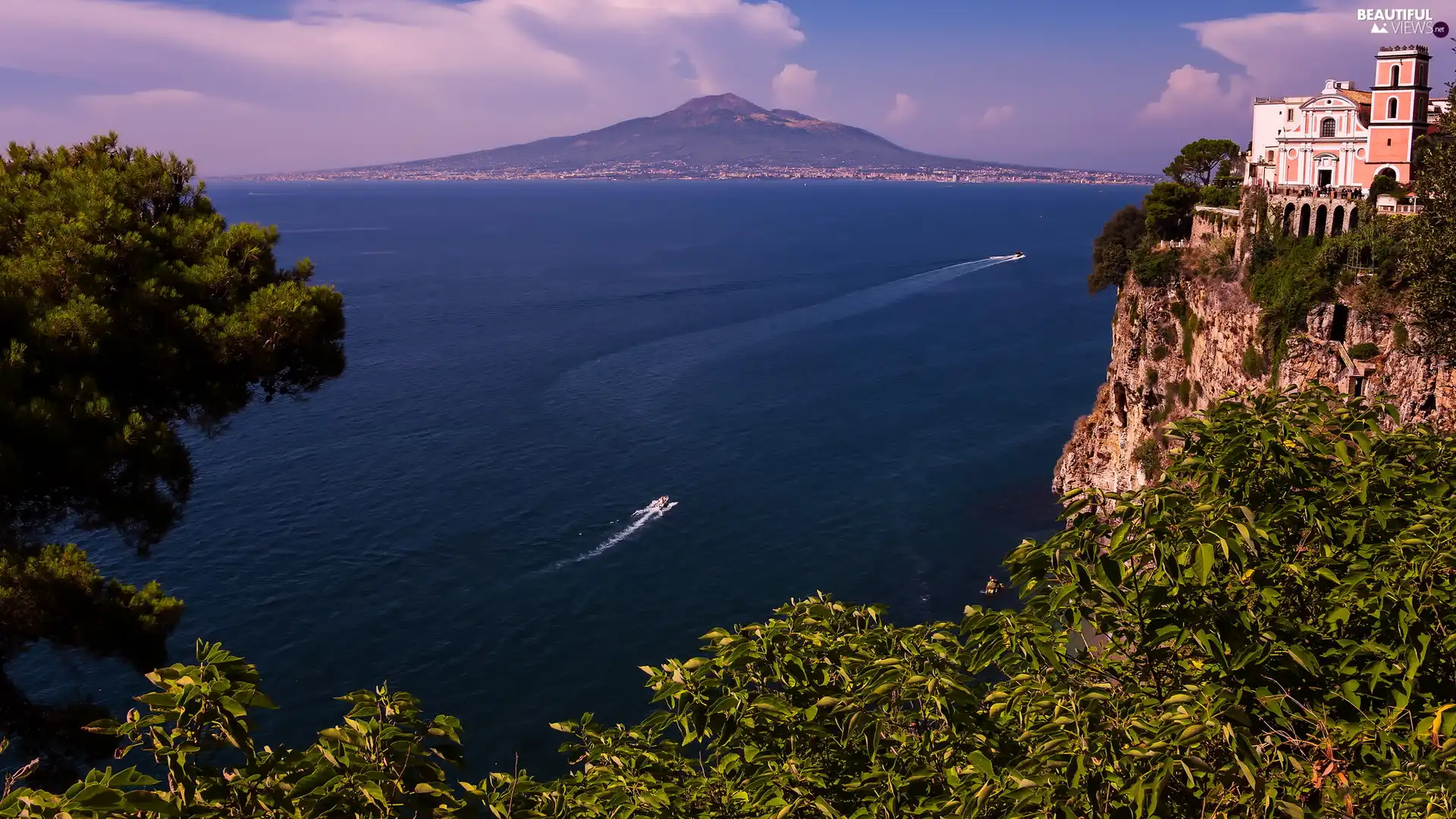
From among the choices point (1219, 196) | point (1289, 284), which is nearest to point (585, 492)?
point (1289, 284)

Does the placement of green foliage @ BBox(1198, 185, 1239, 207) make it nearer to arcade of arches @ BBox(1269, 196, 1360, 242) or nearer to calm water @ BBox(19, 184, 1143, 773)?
arcade of arches @ BBox(1269, 196, 1360, 242)

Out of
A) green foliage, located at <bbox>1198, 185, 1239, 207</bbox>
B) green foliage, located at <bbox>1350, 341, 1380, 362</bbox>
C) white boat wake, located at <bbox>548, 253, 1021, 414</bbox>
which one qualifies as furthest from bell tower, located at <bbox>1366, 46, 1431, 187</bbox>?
white boat wake, located at <bbox>548, 253, 1021, 414</bbox>

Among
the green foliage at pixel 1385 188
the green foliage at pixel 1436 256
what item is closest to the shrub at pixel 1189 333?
the green foliage at pixel 1385 188

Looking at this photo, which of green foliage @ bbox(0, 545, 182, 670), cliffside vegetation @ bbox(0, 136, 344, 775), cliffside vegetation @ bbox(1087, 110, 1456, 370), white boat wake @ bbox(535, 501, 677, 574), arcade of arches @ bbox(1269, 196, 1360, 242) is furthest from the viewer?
white boat wake @ bbox(535, 501, 677, 574)

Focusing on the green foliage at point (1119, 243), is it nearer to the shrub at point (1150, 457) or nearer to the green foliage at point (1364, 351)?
the shrub at point (1150, 457)

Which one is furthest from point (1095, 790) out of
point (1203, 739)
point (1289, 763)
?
point (1289, 763)

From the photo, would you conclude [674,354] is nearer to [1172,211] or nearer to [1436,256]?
[1172,211]

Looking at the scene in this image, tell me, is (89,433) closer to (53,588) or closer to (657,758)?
(53,588)
